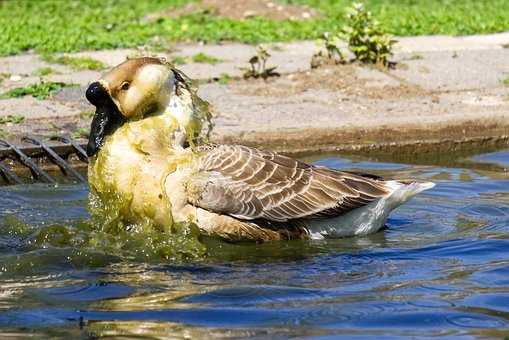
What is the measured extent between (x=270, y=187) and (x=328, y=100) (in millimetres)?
3423

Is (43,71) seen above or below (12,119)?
above

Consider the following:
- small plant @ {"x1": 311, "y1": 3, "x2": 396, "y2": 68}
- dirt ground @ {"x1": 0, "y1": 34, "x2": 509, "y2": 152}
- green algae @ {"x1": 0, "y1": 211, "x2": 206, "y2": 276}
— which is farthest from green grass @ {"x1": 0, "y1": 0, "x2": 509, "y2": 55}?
green algae @ {"x1": 0, "y1": 211, "x2": 206, "y2": 276}

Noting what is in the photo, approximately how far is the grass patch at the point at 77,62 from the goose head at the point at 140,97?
4.17m

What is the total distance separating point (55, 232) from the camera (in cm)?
729

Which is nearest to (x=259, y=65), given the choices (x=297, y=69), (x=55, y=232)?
(x=297, y=69)

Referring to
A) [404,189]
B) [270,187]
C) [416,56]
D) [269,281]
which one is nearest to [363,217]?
[404,189]

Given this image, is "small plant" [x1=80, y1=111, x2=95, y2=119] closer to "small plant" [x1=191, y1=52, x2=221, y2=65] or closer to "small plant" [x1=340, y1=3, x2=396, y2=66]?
"small plant" [x1=191, y1=52, x2=221, y2=65]

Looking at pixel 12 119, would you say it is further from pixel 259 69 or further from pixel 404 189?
pixel 404 189

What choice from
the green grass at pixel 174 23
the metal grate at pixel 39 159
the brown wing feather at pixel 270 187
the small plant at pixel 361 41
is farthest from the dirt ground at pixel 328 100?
the brown wing feather at pixel 270 187

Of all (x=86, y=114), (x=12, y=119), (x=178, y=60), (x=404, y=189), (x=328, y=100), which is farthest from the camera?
(x=178, y=60)

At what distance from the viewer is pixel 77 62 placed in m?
11.3

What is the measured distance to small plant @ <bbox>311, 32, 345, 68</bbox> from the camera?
1131 cm

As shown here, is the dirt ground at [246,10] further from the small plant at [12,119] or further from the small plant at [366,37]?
the small plant at [12,119]

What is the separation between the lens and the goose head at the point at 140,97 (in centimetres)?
683
